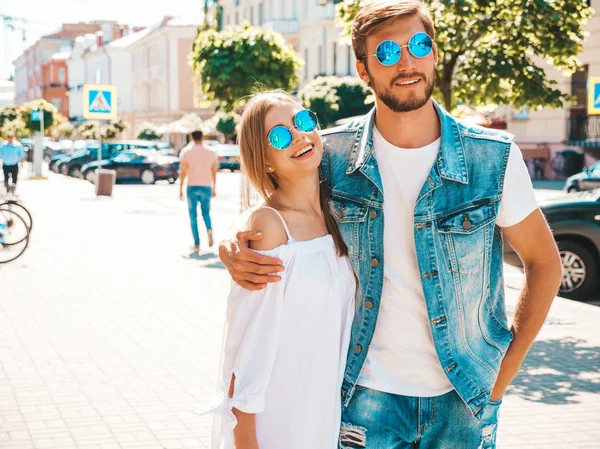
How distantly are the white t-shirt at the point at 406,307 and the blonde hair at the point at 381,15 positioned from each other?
0.39 metres

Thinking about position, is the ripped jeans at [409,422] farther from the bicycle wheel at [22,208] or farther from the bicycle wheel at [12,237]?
the bicycle wheel at [22,208]

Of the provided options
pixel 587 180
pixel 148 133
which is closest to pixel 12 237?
pixel 587 180

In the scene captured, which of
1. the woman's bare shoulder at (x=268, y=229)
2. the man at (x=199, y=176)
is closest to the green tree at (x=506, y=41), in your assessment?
the man at (x=199, y=176)

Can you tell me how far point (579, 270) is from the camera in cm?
999

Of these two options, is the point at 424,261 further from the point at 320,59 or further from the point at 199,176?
the point at 320,59

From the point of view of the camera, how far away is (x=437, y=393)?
8.54ft

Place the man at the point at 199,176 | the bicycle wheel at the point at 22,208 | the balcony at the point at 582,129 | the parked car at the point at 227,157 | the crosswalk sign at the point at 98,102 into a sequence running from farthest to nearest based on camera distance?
the parked car at the point at 227,157, the balcony at the point at 582,129, the crosswalk sign at the point at 98,102, the man at the point at 199,176, the bicycle wheel at the point at 22,208

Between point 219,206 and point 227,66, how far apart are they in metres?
5.14

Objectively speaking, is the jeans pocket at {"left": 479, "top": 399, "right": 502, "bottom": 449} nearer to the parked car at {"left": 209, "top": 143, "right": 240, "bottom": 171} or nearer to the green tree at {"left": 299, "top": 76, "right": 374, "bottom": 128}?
the parked car at {"left": 209, "top": 143, "right": 240, "bottom": 171}

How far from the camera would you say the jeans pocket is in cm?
268

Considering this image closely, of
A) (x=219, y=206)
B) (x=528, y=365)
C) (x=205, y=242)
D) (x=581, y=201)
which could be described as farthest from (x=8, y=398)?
(x=219, y=206)

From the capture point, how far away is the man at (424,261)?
2576 mm

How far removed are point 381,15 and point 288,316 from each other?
2.95 ft

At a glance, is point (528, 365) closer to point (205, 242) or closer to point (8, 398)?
point (8, 398)
